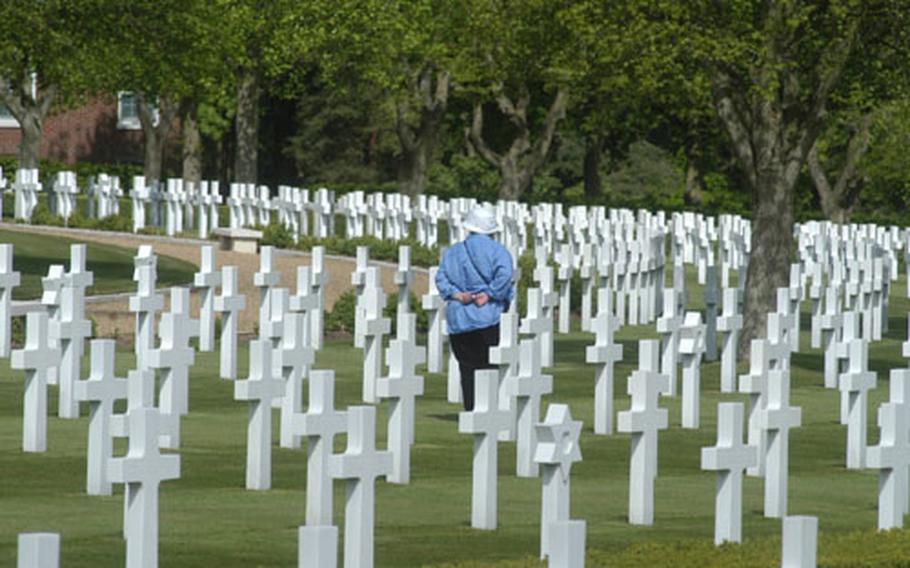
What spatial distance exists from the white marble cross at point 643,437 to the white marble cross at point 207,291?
328 inches

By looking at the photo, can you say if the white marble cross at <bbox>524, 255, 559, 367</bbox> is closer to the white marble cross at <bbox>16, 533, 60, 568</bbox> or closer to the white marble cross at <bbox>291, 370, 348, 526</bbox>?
the white marble cross at <bbox>291, 370, 348, 526</bbox>

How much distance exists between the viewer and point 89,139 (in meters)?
73.5

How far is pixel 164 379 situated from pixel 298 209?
27.9 meters

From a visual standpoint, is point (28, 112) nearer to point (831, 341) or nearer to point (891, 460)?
point (831, 341)

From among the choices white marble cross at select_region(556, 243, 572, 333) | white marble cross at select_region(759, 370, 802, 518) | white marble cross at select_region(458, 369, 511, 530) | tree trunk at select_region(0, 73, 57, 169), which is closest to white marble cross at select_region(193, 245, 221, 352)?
white marble cross at select_region(556, 243, 572, 333)

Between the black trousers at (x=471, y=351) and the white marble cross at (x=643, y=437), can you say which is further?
the black trousers at (x=471, y=351)

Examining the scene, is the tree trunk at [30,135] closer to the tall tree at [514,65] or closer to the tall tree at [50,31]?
the tall tree at [514,65]

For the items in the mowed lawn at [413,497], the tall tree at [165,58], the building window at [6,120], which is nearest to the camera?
the mowed lawn at [413,497]

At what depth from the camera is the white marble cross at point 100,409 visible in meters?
12.7

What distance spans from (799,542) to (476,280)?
30.6 ft

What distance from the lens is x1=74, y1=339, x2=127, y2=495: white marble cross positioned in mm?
12711

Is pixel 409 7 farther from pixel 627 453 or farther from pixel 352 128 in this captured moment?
pixel 627 453

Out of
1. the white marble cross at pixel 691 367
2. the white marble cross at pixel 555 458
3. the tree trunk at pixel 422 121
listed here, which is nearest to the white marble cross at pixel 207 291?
the white marble cross at pixel 691 367

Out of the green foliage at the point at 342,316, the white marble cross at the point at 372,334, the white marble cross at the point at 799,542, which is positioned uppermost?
the white marble cross at the point at 799,542
